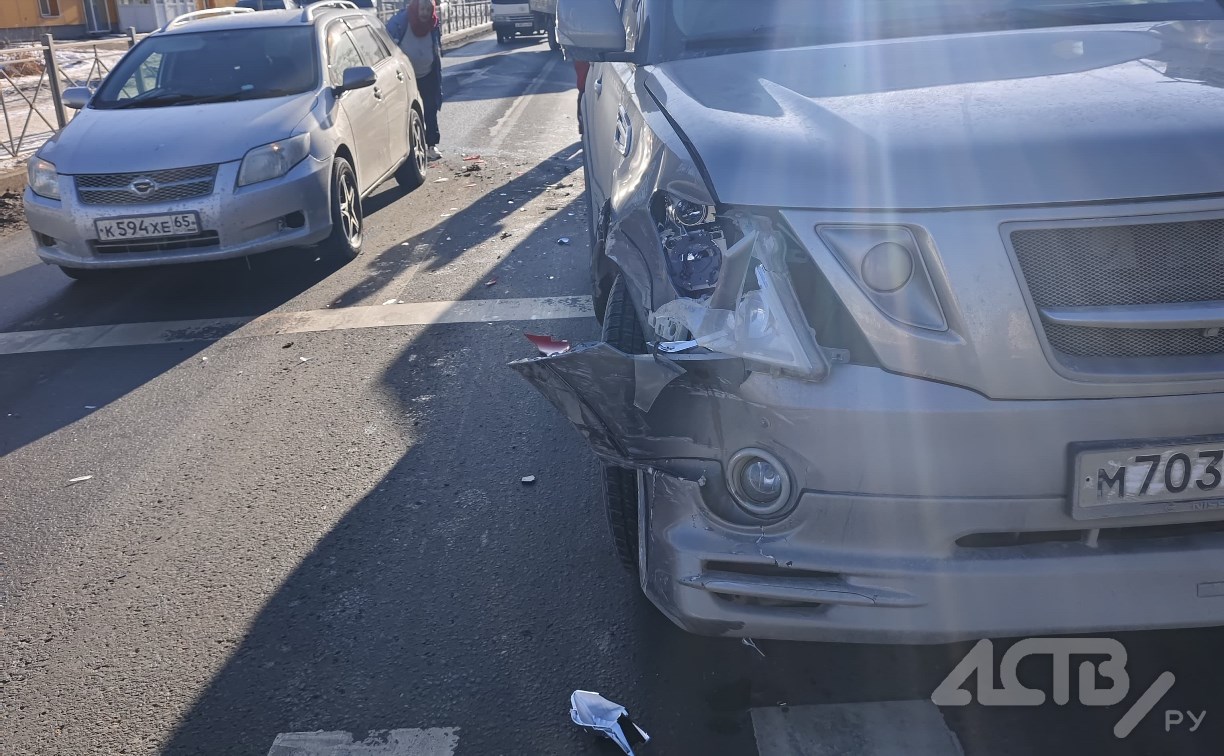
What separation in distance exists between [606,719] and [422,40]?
10.3m

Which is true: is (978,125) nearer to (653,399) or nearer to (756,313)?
(756,313)

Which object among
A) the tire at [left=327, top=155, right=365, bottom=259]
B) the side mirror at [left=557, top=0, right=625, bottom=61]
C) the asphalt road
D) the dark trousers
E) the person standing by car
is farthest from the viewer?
the dark trousers

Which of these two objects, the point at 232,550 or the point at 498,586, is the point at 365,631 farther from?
the point at 232,550

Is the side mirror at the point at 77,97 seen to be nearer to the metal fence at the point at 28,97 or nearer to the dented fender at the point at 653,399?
the metal fence at the point at 28,97

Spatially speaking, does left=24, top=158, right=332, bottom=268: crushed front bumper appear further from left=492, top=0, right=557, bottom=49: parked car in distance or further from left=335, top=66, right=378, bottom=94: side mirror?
left=492, top=0, right=557, bottom=49: parked car in distance

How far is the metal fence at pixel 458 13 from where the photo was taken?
131 feet

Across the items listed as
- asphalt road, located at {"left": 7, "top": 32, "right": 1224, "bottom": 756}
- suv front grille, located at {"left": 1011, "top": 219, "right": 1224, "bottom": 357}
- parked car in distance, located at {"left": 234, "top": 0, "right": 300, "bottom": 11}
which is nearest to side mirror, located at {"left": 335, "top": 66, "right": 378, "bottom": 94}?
asphalt road, located at {"left": 7, "top": 32, "right": 1224, "bottom": 756}

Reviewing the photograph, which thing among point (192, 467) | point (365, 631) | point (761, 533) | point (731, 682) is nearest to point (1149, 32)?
point (761, 533)

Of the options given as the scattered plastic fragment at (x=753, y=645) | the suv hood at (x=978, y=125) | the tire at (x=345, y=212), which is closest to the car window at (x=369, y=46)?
the tire at (x=345, y=212)

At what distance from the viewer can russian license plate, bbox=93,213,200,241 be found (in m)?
7.05

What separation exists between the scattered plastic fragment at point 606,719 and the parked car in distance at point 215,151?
16.5 feet

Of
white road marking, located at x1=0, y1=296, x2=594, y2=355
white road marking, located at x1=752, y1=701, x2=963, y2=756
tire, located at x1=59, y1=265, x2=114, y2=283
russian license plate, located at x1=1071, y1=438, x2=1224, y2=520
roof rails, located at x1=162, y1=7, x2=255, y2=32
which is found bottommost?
white road marking, located at x1=752, y1=701, x2=963, y2=756

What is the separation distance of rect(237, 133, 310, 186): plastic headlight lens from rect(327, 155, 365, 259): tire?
38cm

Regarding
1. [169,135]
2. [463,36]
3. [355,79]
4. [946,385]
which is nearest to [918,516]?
[946,385]
